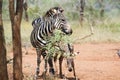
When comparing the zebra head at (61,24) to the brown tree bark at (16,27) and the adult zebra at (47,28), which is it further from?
the brown tree bark at (16,27)

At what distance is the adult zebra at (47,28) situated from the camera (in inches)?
378

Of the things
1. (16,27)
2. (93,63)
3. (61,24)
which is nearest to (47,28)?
(61,24)

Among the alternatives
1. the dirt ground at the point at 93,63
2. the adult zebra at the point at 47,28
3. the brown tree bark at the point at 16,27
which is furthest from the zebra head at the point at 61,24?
the brown tree bark at the point at 16,27

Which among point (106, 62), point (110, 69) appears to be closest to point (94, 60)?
point (106, 62)

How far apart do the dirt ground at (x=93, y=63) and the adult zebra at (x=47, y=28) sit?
62 centimetres

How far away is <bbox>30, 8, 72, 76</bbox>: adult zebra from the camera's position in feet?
31.5

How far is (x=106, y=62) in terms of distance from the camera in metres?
13.3

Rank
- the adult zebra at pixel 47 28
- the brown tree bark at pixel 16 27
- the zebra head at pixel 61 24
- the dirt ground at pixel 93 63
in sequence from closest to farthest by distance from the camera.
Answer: the brown tree bark at pixel 16 27 < the zebra head at pixel 61 24 < the adult zebra at pixel 47 28 < the dirt ground at pixel 93 63

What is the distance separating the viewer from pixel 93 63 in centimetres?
1303

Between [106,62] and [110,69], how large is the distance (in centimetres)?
157

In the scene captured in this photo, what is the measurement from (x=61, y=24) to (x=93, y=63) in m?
3.80

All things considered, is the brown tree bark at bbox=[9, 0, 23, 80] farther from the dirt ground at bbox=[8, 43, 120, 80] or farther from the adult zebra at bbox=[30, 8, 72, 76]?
the adult zebra at bbox=[30, 8, 72, 76]

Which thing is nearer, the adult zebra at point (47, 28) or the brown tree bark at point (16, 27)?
the brown tree bark at point (16, 27)

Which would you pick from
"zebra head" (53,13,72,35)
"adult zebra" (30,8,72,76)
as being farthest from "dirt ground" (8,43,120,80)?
"zebra head" (53,13,72,35)
